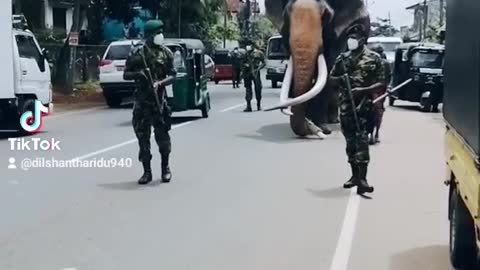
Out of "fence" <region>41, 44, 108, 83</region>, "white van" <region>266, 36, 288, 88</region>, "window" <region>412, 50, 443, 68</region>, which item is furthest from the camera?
"white van" <region>266, 36, 288, 88</region>

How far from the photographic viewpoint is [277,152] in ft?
50.7

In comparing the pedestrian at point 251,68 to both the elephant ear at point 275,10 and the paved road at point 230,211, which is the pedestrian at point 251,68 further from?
the paved road at point 230,211

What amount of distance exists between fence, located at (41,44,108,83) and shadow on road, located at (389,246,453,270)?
2641cm

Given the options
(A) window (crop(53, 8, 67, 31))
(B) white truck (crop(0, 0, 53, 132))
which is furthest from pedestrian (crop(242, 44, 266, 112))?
(A) window (crop(53, 8, 67, 31))

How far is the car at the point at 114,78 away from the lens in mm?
27878

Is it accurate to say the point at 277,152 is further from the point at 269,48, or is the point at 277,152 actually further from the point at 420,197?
the point at 269,48

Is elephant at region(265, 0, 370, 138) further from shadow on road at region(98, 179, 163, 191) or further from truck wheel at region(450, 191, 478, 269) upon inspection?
truck wheel at region(450, 191, 478, 269)

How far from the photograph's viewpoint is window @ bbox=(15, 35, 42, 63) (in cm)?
1843

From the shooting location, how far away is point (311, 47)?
1664 cm

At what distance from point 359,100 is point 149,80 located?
2.54m

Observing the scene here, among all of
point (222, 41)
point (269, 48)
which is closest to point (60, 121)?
point (269, 48)

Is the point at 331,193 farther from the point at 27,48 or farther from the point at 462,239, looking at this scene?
the point at 27,48

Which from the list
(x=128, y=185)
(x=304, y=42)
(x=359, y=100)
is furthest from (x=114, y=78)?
(x=359, y=100)

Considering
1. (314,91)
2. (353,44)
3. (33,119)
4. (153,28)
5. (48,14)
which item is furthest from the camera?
(48,14)
